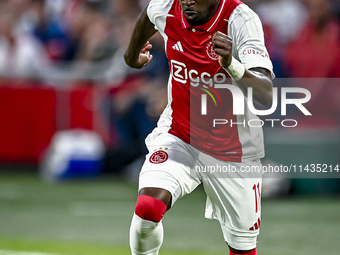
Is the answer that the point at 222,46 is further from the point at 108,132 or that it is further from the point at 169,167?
the point at 108,132

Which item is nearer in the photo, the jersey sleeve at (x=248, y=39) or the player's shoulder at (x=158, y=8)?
the jersey sleeve at (x=248, y=39)

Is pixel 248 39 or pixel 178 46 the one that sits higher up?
pixel 248 39

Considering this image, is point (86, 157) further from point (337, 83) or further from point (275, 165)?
point (337, 83)

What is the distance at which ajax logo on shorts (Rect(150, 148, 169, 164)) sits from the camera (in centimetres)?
407

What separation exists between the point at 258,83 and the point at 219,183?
0.91m

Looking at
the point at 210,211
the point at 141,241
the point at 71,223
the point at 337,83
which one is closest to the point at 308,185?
the point at 337,83

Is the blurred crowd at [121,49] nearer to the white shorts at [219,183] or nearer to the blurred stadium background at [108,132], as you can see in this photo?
the blurred stadium background at [108,132]

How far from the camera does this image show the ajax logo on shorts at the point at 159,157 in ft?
13.4

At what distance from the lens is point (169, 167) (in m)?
4.02

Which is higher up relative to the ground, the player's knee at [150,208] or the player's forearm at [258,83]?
the player's forearm at [258,83]

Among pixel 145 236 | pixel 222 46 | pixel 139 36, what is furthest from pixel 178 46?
pixel 145 236

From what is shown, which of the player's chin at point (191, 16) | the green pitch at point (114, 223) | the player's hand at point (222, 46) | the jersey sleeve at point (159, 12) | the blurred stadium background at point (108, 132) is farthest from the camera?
the blurred stadium background at point (108, 132)

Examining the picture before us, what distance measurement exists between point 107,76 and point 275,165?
338 centimetres

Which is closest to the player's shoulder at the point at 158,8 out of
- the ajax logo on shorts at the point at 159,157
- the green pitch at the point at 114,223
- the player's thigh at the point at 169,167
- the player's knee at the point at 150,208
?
the player's thigh at the point at 169,167
